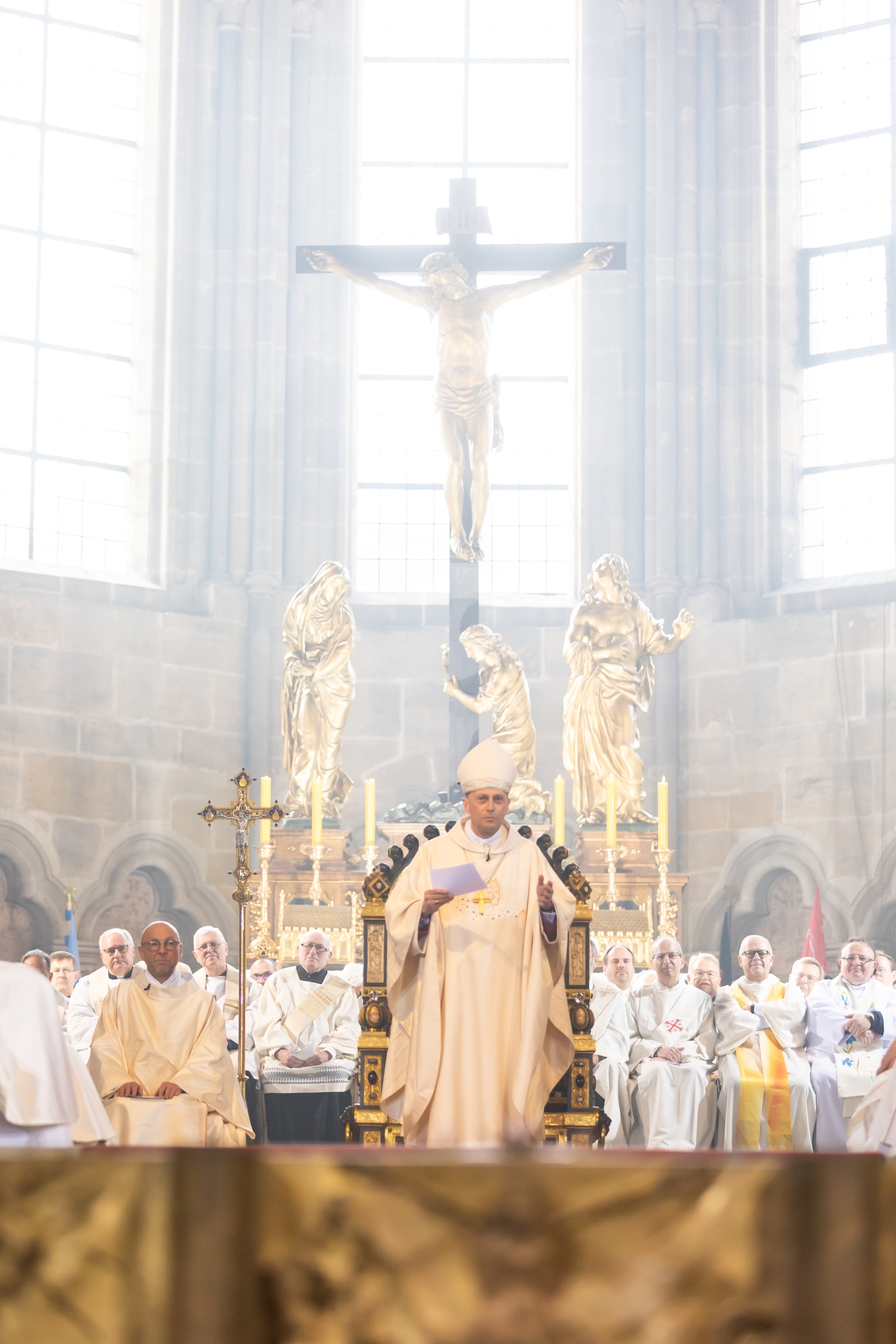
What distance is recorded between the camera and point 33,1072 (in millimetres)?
3805

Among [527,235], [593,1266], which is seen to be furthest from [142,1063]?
[527,235]

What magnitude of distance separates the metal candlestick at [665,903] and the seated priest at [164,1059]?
495cm

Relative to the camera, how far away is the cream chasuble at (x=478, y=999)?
5.35m

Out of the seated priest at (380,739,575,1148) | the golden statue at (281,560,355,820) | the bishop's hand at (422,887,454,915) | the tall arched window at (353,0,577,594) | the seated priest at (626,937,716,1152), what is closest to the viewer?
the bishop's hand at (422,887,454,915)

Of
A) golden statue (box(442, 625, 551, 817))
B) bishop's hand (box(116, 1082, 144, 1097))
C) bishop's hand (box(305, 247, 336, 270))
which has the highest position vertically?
bishop's hand (box(305, 247, 336, 270))

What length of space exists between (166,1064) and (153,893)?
8847mm

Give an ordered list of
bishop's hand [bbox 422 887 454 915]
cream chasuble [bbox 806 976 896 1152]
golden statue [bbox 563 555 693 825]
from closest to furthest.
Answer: bishop's hand [bbox 422 887 454 915] < cream chasuble [bbox 806 976 896 1152] < golden statue [bbox 563 555 693 825]

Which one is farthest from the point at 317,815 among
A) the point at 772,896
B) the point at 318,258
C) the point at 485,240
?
the point at 485,240

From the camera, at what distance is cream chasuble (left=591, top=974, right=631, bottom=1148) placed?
9.50 metres

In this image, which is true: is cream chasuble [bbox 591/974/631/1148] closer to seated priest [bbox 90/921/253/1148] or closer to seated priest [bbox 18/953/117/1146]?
seated priest [bbox 90/921/253/1148]

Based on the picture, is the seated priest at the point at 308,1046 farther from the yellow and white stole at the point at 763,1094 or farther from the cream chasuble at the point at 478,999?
the cream chasuble at the point at 478,999

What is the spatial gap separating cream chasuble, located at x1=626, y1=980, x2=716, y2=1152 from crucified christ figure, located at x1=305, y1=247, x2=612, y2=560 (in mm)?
4570

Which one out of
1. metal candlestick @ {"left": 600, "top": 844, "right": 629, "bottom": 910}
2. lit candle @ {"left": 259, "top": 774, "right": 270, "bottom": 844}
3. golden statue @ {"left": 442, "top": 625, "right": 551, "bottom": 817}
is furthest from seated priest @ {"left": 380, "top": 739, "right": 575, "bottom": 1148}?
golden statue @ {"left": 442, "top": 625, "right": 551, "bottom": 817}

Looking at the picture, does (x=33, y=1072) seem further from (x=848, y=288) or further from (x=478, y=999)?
(x=848, y=288)
